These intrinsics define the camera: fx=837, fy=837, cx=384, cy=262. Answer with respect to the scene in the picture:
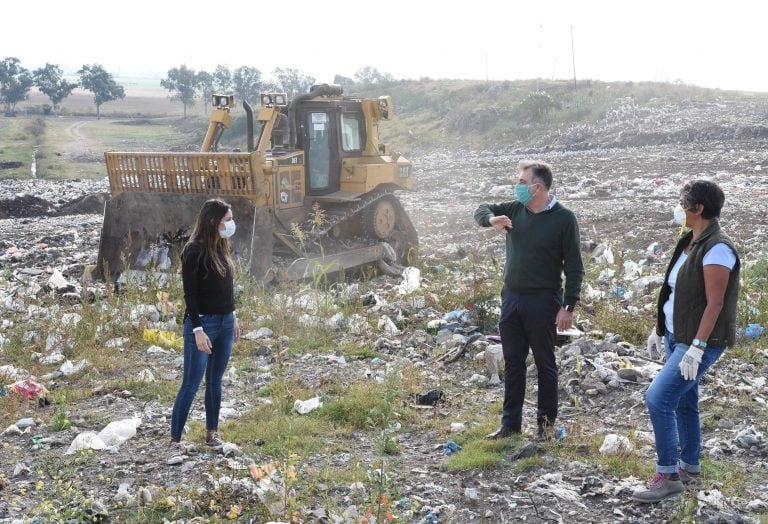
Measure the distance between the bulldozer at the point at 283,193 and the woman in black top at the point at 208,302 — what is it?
4.19m

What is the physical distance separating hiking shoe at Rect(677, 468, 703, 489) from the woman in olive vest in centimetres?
11

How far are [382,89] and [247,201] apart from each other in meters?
44.9

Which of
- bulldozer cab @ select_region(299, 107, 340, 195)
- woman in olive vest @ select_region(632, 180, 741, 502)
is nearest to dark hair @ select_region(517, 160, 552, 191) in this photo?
woman in olive vest @ select_region(632, 180, 741, 502)

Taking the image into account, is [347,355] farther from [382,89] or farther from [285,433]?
[382,89]

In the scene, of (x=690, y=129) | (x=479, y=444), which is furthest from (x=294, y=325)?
(x=690, y=129)

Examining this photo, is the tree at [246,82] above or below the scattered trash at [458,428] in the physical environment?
above

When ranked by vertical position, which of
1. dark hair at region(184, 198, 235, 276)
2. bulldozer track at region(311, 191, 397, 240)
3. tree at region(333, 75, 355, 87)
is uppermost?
tree at region(333, 75, 355, 87)

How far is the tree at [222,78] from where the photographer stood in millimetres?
89812

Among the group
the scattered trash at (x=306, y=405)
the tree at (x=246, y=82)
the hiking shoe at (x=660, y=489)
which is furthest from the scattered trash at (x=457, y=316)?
the tree at (x=246, y=82)

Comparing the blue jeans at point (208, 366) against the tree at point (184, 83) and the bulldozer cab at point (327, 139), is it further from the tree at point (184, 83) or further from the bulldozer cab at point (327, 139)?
the tree at point (184, 83)

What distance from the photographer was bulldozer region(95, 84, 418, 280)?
9.65 m

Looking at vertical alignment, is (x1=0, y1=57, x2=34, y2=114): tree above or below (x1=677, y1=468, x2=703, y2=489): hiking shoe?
above

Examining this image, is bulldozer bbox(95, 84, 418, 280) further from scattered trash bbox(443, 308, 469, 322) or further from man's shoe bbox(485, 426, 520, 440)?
man's shoe bbox(485, 426, 520, 440)

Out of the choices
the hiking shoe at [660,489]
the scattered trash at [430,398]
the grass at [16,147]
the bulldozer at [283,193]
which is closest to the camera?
the hiking shoe at [660,489]
